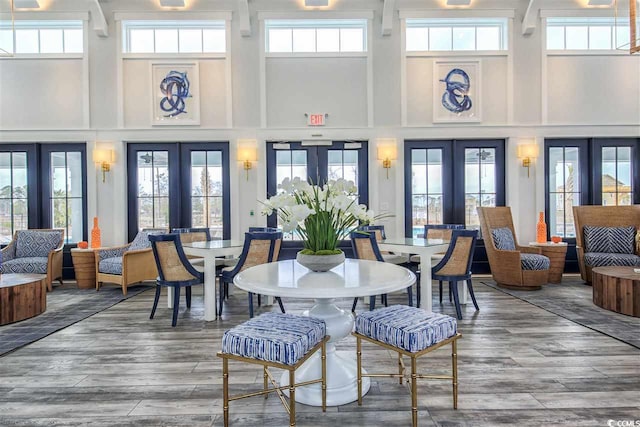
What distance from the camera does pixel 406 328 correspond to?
Result: 200 centimetres

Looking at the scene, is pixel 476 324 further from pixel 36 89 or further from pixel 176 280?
pixel 36 89

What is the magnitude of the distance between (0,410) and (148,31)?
5965 millimetres

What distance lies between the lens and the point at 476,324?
3.73m

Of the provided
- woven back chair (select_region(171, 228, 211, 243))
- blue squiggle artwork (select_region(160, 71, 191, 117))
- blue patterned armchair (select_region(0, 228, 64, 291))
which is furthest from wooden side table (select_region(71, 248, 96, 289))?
blue squiggle artwork (select_region(160, 71, 191, 117))

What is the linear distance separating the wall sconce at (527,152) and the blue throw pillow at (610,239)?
1360 mm

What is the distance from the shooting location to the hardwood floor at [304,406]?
83.1 inches

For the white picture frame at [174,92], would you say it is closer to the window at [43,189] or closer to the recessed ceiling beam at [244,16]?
the recessed ceiling beam at [244,16]

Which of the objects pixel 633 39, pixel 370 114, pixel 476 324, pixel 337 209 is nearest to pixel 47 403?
pixel 337 209

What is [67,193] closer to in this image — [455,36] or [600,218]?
[455,36]

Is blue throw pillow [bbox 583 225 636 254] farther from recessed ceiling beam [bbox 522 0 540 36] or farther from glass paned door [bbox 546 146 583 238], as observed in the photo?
recessed ceiling beam [bbox 522 0 540 36]

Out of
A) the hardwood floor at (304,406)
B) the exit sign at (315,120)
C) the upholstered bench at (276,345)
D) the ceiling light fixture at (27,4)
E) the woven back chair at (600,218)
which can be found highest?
the ceiling light fixture at (27,4)

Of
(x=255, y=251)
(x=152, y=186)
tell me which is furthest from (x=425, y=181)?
(x=152, y=186)

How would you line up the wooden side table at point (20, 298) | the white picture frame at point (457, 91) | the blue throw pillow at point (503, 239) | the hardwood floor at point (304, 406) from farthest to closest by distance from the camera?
the white picture frame at point (457, 91)
the blue throw pillow at point (503, 239)
the wooden side table at point (20, 298)
the hardwood floor at point (304, 406)

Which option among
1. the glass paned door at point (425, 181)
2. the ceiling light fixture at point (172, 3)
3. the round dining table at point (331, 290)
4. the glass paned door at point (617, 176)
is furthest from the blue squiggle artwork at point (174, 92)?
the glass paned door at point (617, 176)
